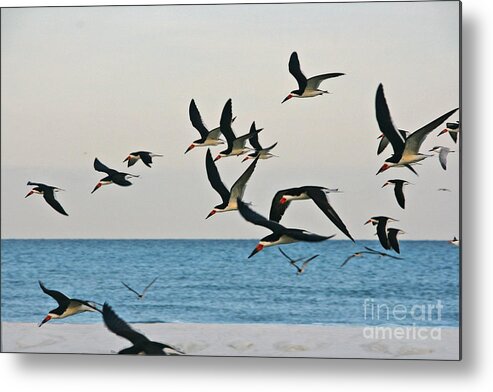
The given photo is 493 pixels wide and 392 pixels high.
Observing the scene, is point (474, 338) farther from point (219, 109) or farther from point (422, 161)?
point (219, 109)

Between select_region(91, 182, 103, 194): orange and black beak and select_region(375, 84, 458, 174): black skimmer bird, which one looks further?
select_region(91, 182, 103, 194): orange and black beak

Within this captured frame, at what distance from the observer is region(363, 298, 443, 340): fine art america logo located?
3.16 m

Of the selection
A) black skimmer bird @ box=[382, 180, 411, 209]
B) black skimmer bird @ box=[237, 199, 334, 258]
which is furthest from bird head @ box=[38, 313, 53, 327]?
black skimmer bird @ box=[382, 180, 411, 209]

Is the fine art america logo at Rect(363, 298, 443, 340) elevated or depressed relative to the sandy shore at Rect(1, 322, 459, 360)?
elevated

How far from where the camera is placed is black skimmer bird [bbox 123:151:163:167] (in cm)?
324

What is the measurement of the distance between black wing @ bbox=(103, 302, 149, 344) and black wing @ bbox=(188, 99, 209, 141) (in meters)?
0.62

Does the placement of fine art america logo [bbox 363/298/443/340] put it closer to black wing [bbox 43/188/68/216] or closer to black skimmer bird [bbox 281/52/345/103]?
black skimmer bird [bbox 281/52/345/103]

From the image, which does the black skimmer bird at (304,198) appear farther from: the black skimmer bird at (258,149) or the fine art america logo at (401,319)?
the fine art america logo at (401,319)

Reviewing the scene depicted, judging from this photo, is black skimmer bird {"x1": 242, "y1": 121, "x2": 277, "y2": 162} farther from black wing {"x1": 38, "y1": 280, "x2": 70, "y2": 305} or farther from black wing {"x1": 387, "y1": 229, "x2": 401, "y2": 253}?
black wing {"x1": 38, "y1": 280, "x2": 70, "y2": 305}

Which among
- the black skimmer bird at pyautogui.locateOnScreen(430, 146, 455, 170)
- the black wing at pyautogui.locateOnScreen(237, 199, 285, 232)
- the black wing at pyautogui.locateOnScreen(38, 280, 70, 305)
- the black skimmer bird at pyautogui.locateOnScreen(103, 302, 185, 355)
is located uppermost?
the black skimmer bird at pyautogui.locateOnScreen(430, 146, 455, 170)

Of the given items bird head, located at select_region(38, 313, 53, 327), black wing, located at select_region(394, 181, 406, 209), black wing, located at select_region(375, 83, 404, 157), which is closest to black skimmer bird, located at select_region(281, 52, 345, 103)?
black wing, located at select_region(375, 83, 404, 157)

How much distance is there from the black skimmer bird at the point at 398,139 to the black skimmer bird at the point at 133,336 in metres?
0.90

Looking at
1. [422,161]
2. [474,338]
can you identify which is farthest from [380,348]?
[422,161]

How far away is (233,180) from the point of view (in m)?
3.22
